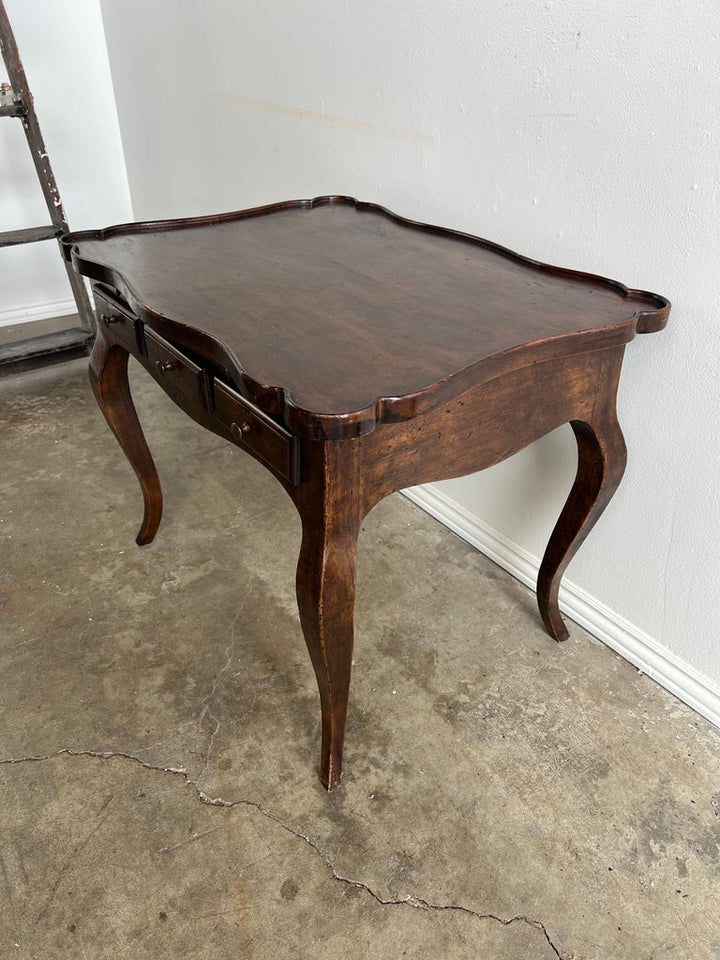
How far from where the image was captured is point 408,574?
65.6 inches

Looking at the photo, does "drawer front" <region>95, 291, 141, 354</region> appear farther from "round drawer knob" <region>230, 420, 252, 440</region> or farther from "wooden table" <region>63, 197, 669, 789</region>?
"round drawer knob" <region>230, 420, 252, 440</region>

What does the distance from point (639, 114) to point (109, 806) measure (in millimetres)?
1424

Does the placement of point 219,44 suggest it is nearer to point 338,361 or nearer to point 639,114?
point 639,114

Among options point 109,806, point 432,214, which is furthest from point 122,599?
point 432,214

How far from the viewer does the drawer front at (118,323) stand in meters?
1.21

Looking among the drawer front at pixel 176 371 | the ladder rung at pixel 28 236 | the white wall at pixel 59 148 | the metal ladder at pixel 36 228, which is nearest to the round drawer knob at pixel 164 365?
the drawer front at pixel 176 371

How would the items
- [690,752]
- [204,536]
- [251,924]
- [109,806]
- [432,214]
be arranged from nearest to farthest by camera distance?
[251,924] < [109,806] < [690,752] < [432,214] < [204,536]

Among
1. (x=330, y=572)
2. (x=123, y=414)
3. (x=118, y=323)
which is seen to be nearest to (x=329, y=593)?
(x=330, y=572)

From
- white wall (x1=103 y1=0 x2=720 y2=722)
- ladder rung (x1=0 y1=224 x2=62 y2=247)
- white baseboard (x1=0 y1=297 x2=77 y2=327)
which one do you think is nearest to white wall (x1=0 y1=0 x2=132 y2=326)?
white baseboard (x1=0 y1=297 x2=77 y2=327)

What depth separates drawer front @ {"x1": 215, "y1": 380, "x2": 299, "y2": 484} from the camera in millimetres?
875

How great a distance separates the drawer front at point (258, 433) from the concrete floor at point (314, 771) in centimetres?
61

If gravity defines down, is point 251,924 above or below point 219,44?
below

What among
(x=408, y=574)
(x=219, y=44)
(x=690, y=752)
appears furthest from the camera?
(x=219, y=44)

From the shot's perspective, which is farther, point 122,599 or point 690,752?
point 122,599
